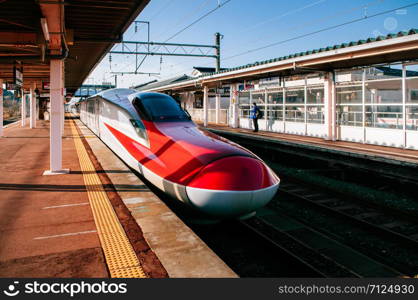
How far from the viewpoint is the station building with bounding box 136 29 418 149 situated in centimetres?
1248

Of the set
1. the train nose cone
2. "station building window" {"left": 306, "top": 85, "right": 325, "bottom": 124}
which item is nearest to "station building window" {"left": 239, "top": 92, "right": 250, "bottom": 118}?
"station building window" {"left": 306, "top": 85, "right": 325, "bottom": 124}

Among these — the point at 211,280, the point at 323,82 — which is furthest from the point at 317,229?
the point at 323,82

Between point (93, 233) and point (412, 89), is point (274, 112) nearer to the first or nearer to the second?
point (412, 89)

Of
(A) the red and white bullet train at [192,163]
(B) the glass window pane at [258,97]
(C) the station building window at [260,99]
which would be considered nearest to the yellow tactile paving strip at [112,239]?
(A) the red and white bullet train at [192,163]

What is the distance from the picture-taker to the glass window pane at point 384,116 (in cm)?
1341

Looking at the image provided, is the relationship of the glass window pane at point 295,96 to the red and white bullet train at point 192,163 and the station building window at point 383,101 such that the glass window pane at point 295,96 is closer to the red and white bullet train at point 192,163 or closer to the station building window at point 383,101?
the station building window at point 383,101

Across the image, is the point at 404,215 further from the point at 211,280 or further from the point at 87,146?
the point at 87,146

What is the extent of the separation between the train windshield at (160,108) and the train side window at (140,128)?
0.91ft

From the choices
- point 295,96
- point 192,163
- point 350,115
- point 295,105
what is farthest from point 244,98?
point 192,163

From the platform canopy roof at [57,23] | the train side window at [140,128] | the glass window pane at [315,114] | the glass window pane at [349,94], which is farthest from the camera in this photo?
the glass window pane at [315,114]

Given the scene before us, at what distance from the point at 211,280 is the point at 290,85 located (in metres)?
17.7

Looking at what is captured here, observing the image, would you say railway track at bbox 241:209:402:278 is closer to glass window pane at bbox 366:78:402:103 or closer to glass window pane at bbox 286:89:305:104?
glass window pane at bbox 366:78:402:103

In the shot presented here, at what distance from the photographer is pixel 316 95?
18172mm

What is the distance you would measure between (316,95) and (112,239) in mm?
15604
